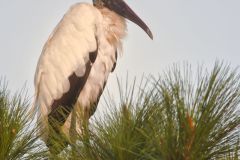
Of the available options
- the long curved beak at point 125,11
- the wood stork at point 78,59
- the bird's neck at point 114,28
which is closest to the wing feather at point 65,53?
the wood stork at point 78,59

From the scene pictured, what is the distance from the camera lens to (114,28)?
5.01 meters

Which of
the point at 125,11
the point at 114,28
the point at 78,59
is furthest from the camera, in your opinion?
the point at 125,11

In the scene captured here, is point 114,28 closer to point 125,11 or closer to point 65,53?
point 65,53

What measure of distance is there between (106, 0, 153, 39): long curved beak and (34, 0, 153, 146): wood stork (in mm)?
112

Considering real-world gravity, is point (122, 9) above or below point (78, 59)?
above

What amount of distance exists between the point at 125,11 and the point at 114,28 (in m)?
0.56

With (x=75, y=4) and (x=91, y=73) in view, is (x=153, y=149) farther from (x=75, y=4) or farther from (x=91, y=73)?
(x=75, y=4)

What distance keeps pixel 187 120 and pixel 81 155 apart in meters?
0.48

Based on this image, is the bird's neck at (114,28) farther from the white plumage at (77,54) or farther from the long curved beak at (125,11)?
the long curved beak at (125,11)

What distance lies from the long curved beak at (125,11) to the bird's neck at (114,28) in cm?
15

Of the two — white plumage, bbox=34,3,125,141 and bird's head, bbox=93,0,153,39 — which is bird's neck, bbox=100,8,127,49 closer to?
white plumage, bbox=34,3,125,141

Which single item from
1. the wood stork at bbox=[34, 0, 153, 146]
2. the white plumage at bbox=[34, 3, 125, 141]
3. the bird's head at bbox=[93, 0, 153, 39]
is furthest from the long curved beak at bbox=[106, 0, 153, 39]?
the white plumage at bbox=[34, 3, 125, 141]

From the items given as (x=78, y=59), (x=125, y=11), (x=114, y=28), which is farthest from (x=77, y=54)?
(x=125, y=11)

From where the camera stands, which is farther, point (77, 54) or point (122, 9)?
point (122, 9)
